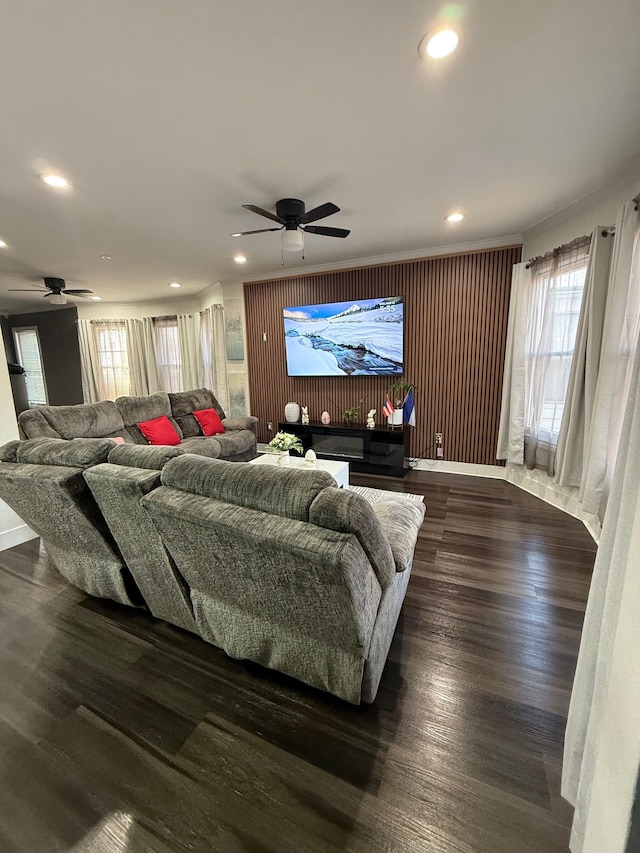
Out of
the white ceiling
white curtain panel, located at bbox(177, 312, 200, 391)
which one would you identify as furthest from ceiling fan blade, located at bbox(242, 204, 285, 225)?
white curtain panel, located at bbox(177, 312, 200, 391)

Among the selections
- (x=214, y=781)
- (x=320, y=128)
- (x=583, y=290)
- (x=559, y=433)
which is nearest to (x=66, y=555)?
(x=214, y=781)

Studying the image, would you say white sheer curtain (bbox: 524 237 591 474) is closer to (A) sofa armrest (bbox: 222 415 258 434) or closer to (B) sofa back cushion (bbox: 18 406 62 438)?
(A) sofa armrest (bbox: 222 415 258 434)

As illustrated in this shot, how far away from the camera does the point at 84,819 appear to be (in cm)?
106

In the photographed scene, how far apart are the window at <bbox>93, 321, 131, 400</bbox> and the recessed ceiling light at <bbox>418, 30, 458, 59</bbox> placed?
6.75 m

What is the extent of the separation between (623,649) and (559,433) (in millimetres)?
2823

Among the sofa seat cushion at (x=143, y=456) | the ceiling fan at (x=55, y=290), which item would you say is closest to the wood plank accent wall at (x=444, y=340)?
the ceiling fan at (x=55, y=290)

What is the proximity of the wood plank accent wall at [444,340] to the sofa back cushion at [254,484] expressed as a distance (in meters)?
3.30

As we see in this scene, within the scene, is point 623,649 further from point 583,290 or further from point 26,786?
point 583,290

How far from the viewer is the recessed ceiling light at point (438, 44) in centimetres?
128

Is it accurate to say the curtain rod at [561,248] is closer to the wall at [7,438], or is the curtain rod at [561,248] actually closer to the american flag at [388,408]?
the american flag at [388,408]

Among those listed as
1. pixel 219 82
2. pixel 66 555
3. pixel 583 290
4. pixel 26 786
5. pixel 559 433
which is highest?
pixel 219 82

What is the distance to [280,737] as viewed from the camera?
1.28m

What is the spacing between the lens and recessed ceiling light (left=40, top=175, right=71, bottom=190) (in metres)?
2.21

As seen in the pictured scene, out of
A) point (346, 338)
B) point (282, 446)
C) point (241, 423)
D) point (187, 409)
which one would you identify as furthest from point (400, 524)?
point (187, 409)
